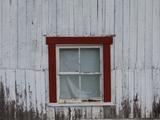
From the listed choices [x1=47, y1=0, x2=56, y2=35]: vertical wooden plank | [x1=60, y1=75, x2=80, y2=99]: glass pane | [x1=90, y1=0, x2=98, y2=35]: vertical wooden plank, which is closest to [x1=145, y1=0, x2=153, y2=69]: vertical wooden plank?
[x1=90, y1=0, x2=98, y2=35]: vertical wooden plank

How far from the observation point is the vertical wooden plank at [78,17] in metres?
8.80

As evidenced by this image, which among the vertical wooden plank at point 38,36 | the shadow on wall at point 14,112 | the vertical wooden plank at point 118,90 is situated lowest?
the shadow on wall at point 14,112

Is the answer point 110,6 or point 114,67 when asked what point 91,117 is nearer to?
point 114,67

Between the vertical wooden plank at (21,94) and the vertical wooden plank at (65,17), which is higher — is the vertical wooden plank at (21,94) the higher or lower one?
the lower one

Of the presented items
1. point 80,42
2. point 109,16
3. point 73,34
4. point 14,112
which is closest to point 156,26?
point 109,16

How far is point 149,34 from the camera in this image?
350 inches

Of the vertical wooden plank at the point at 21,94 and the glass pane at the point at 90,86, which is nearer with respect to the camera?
the vertical wooden plank at the point at 21,94

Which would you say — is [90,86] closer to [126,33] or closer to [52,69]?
[52,69]

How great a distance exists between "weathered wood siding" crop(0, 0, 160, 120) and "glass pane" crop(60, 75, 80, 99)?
1.08 ft

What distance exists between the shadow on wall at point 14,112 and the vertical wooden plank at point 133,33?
6.66 ft

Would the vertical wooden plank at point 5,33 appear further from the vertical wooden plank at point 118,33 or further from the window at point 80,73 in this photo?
the vertical wooden plank at point 118,33

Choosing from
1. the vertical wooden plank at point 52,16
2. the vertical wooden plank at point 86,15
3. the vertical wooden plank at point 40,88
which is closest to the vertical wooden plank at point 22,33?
the vertical wooden plank at point 40,88

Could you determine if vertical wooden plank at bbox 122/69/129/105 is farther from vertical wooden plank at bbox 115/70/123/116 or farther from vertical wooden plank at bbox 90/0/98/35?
vertical wooden plank at bbox 90/0/98/35

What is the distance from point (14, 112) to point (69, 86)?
1197 millimetres
